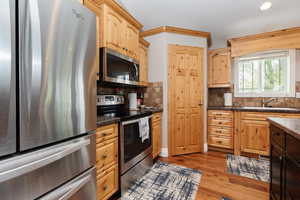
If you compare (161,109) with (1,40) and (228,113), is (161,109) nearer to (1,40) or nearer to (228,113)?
(228,113)

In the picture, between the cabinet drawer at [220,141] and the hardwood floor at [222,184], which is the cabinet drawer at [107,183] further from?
the cabinet drawer at [220,141]

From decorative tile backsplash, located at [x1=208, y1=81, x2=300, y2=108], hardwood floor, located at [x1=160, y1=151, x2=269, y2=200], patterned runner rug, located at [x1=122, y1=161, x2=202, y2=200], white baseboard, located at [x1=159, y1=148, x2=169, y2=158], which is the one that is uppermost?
decorative tile backsplash, located at [x1=208, y1=81, x2=300, y2=108]

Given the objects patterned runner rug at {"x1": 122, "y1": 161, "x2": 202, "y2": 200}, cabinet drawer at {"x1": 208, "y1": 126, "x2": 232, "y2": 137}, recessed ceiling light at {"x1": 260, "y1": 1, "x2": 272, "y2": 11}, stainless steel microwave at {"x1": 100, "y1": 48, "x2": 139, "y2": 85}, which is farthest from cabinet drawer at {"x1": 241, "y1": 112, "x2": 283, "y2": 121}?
stainless steel microwave at {"x1": 100, "y1": 48, "x2": 139, "y2": 85}

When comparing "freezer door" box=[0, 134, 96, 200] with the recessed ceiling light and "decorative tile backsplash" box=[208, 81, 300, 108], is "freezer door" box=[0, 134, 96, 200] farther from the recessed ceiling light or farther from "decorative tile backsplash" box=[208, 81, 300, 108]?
"decorative tile backsplash" box=[208, 81, 300, 108]

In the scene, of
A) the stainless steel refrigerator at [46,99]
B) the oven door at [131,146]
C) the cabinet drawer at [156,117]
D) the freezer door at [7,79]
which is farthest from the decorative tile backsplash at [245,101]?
the freezer door at [7,79]

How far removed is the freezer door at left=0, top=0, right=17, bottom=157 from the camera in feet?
2.22

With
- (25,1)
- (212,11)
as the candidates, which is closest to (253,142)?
(212,11)

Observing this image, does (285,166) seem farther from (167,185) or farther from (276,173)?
(167,185)

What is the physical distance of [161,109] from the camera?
109 inches

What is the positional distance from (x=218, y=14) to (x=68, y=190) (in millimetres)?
2968

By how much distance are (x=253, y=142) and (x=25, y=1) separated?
139 inches

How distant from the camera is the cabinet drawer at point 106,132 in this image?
1.38m

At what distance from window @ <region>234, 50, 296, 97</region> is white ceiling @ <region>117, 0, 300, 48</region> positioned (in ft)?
1.96

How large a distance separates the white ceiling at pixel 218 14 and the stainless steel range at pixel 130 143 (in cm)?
145
